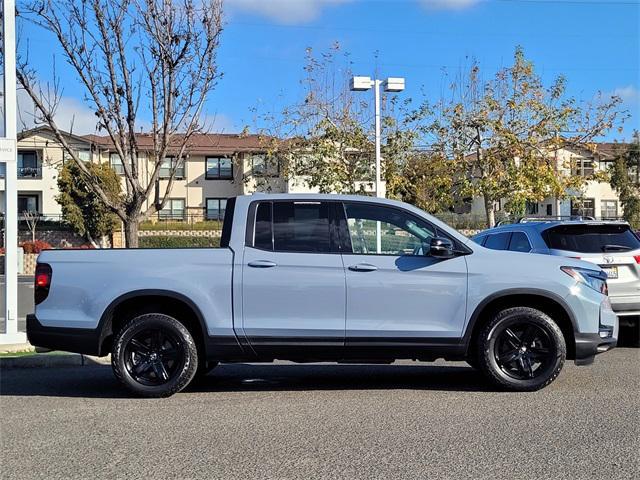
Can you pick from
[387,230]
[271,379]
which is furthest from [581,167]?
[387,230]

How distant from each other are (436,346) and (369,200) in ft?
5.13

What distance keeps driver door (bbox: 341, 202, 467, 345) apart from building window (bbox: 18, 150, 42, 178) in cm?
4211

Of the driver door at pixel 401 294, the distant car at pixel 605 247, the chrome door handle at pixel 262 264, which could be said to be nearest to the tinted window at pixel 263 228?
the chrome door handle at pixel 262 264

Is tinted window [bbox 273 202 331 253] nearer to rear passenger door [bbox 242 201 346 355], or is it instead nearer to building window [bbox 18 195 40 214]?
rear passenger door [bbox 242 201 346 355]

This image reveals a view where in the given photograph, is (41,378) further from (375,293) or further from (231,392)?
(375,293)

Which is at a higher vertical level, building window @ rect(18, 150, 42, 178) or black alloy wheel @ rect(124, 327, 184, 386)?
building window @ rect(18, 150, 42, 178)

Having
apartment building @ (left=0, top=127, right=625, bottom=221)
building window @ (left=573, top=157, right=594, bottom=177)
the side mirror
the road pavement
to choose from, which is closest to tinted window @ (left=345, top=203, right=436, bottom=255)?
the side mirror

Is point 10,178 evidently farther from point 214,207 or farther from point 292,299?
point 214,207

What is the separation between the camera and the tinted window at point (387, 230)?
6.93m

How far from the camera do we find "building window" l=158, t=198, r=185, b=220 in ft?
147

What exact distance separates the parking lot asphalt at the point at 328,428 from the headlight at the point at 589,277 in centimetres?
103

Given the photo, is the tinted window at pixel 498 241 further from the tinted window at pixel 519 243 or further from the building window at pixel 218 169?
the building window at pixel 218 169

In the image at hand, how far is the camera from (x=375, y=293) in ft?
22.1

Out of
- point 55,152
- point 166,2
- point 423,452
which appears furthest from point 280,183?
point 423,452
